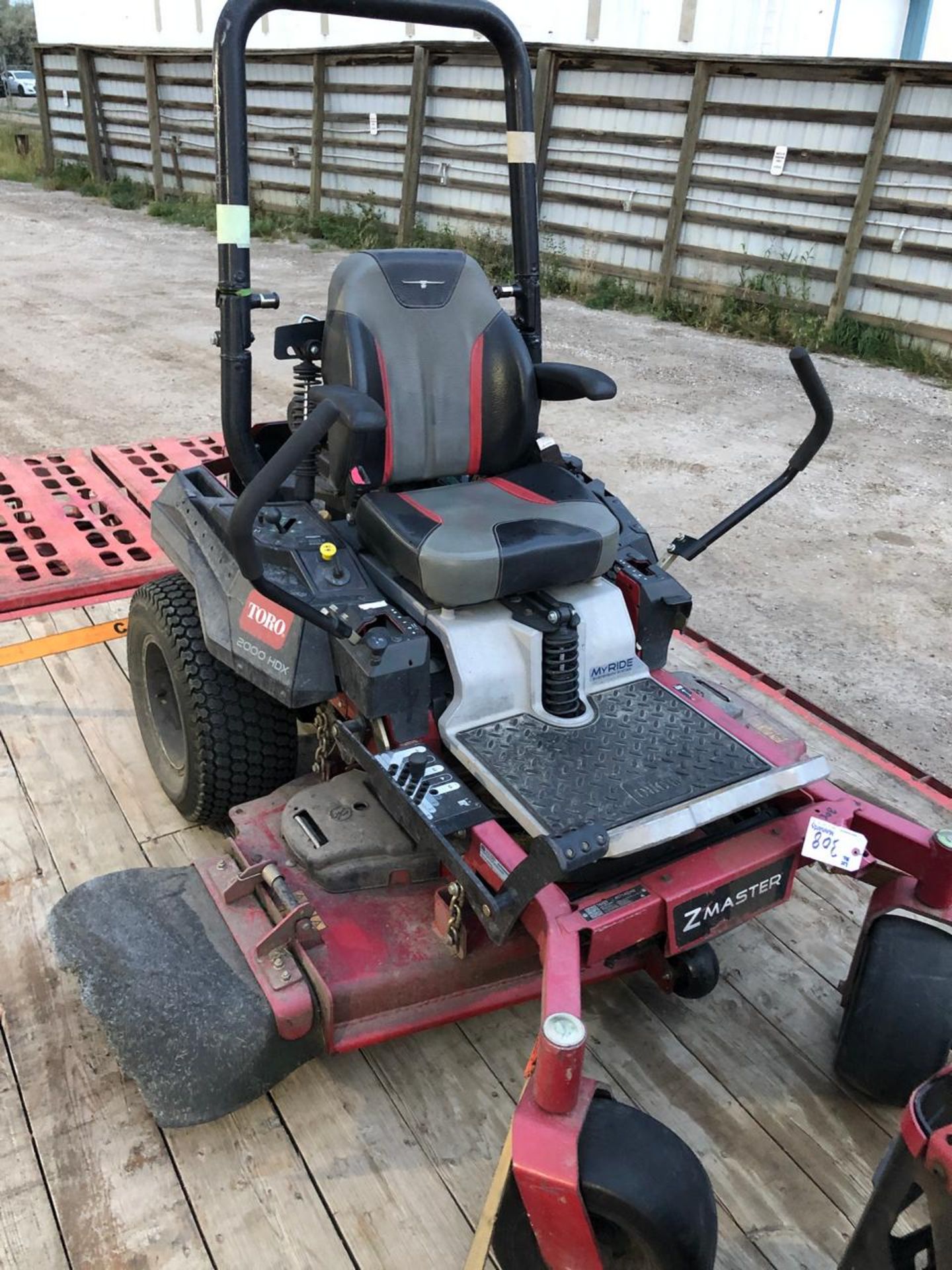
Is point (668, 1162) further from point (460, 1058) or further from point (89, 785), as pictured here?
point (89, 785)

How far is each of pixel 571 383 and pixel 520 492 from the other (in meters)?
0.32

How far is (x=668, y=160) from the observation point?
8023 millimetres

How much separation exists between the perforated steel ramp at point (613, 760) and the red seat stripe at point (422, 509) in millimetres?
439

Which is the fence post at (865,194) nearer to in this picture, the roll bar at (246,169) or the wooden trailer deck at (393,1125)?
the roll bar at (246,169)

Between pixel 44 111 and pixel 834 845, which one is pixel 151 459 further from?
pixel 44 111

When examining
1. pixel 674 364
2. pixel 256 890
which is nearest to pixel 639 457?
pixel 674 364

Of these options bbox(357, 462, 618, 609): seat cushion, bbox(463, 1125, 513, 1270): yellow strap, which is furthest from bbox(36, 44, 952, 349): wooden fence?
bbox(463, 1125, 513, 1270): yellow strap

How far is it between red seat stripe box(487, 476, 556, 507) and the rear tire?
0.70 metres

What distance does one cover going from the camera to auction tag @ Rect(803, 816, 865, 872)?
5.94ft

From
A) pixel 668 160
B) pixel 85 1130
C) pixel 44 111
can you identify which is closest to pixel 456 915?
pixel 85 1130

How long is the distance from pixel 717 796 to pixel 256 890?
2.82 feet

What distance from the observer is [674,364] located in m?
6.86

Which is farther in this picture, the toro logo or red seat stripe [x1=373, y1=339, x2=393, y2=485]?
red seat stripe [x1=373, y1=339, x2=393, y2=485]

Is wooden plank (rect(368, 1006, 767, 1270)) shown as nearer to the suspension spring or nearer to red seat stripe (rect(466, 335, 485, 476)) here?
the suspension spring
